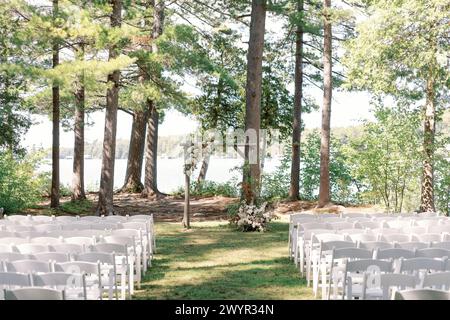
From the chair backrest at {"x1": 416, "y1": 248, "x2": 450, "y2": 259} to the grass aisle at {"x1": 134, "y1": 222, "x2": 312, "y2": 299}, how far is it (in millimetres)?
1627

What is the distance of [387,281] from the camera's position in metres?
5.18

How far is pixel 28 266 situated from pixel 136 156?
2021 centimetres

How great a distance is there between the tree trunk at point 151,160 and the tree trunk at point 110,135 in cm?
730

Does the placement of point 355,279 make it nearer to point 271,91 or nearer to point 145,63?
point 145,63

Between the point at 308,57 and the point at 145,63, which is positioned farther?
the point at 308,57

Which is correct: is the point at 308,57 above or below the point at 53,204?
above

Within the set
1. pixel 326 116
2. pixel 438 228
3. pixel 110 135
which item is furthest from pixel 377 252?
pixel 326 116

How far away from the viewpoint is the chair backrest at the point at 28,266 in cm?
580

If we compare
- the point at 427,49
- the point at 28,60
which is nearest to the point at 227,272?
the point at 427,49

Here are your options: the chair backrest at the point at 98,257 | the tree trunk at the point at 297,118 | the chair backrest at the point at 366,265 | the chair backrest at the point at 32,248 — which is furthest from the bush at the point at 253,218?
the chair backrest at the point at 366,265

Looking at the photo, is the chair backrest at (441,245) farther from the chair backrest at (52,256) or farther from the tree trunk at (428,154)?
the tree trunk at (428,154)

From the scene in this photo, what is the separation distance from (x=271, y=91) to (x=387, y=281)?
21345mm

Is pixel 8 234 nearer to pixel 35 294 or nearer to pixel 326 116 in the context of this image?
pixel 35 294
